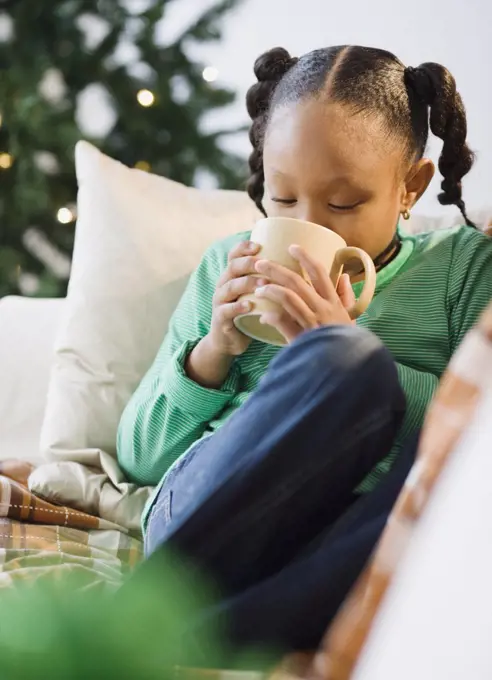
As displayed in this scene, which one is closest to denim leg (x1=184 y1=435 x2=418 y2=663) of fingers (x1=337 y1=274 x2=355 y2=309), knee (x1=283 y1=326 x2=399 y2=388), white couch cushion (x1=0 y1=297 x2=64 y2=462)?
knee (x1=283 y1=326 x2=399 y2=388)

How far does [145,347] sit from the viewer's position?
1360mm

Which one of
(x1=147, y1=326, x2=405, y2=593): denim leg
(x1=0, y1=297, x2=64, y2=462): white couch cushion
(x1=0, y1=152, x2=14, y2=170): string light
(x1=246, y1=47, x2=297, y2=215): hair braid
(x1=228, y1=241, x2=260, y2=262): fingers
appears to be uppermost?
(x1=246, y1=47, x2=297, y2=215): hair braid

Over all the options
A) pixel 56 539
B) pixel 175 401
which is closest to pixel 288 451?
pixel 175 401

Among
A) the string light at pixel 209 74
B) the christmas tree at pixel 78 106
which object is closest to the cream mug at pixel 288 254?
the christmas tree at pixel 78 106

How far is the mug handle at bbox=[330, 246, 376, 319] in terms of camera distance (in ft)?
2.78

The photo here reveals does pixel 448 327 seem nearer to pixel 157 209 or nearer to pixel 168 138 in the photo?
pixel 157 209

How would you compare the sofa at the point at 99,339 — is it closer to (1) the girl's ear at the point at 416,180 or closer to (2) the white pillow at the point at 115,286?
(2) the white pillow at the point at 115,286

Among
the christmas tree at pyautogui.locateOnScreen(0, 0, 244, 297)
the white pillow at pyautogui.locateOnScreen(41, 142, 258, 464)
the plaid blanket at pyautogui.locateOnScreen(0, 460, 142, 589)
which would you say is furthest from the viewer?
the christmas tree at pyautogui.locateOnScreen(0, 0, 244, 297)

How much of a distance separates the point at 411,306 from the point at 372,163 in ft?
0.61

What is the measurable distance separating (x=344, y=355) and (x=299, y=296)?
160 millimetres

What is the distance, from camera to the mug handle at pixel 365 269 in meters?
0.85

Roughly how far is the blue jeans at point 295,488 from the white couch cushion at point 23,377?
2.55 feet

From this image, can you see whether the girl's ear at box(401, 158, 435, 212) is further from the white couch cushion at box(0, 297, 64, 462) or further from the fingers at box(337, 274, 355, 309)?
the white couch cushion at box(0, 297, 64, 462)

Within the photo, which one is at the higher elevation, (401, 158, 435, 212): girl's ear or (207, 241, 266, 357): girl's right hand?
(401, 158, 435, 212): girl's ear
